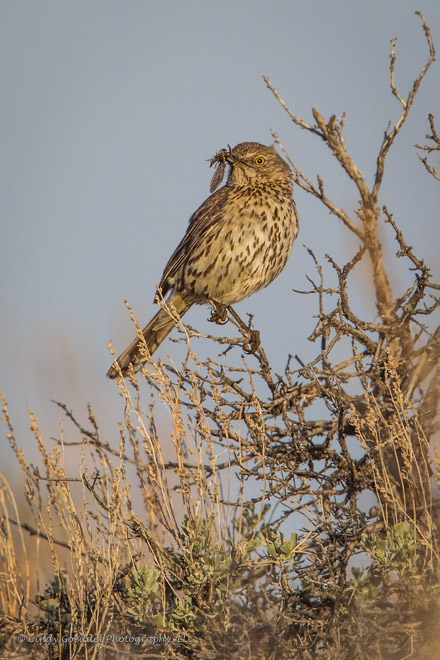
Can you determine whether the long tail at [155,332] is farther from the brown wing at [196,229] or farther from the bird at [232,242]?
the brown wing at [196,229]

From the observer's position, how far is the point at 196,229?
6.23m

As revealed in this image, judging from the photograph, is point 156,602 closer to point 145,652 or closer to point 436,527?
point 145,652

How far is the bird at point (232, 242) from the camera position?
6027 mm

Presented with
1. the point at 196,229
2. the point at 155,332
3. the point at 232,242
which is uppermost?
the point at 196,229

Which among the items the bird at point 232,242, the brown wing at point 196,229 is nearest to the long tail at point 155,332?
the bird at point 232,242

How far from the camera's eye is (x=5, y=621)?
393 cm

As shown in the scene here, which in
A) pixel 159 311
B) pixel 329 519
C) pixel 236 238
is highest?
pixel 236 238

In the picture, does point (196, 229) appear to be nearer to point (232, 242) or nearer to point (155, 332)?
point (232, 242)

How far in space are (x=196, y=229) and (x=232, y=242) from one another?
377 mm

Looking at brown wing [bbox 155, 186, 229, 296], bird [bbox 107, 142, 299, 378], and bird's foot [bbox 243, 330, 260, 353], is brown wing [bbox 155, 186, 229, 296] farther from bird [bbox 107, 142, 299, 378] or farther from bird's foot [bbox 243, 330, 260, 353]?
bird's foot [bbox 243, 330, 260, 353]

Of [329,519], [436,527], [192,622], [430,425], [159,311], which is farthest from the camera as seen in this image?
[159,311]

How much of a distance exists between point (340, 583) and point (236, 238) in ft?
9.85

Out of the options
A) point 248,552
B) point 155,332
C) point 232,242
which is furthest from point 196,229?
point 248,552

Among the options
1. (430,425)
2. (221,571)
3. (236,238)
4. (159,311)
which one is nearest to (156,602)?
(221,571)
